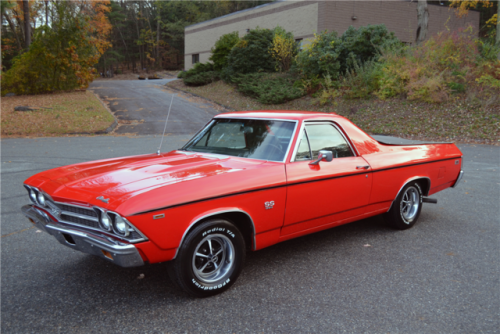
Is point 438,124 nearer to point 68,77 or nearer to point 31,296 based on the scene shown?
point 31,296

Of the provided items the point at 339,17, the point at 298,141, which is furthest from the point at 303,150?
the point at 339,17

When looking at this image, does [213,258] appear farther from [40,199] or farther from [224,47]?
[224,47]

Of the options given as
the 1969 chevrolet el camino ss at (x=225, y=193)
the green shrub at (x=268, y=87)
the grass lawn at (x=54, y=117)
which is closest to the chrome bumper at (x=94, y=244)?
the 1969 chevrolet el camino ss at (x=225, y=193)

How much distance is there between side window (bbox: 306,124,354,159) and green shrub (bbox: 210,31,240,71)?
988 inches

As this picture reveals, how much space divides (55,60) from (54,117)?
835 cm

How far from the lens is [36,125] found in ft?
54.1

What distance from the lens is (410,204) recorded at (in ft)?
16.3

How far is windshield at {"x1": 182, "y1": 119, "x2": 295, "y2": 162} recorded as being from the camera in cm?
382

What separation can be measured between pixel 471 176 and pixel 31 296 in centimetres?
798

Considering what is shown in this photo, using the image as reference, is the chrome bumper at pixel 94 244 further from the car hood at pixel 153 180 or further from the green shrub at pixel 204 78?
the green shrub at pixel 204 78

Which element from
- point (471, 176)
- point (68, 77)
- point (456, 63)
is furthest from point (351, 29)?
point (68, 77)

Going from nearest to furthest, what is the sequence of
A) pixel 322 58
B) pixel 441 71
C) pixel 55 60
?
pixel 441 71
pixel 322 58
pixel 55 60

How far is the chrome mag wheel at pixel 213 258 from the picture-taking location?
3117 mm

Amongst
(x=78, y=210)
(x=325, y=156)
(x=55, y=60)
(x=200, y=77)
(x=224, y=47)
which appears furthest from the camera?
(x=200, y=77)
